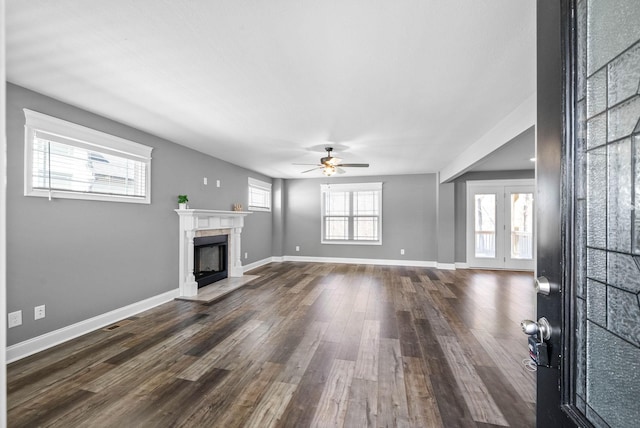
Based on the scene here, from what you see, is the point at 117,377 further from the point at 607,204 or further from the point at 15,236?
the point at 607,204

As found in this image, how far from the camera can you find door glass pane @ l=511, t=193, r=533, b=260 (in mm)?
6469

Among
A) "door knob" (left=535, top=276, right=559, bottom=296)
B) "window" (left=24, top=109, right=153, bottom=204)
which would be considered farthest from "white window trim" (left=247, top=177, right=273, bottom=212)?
"door knob" (left=535, top=276, right=559, bottom=296)

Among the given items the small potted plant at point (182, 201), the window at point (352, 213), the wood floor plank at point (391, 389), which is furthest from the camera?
the window at point (352, 213)

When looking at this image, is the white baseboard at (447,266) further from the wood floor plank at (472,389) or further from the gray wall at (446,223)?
the wood floor plank at (472,389)

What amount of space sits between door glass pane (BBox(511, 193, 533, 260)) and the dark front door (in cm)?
706

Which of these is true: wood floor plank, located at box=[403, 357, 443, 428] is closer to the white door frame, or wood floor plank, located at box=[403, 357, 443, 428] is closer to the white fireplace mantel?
the white fireplace mantel

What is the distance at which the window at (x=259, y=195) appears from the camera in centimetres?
681

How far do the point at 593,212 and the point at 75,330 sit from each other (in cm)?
404

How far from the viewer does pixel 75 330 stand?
9.54 ft

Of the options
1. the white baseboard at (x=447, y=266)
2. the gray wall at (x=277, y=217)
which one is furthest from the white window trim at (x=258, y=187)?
the white baseboard at (x=447, y=266)

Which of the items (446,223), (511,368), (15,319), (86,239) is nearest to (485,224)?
(446,223)

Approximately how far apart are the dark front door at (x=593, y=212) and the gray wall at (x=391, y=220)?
266 inches

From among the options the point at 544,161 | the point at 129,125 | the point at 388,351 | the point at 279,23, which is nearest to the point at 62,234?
the point at 129,125

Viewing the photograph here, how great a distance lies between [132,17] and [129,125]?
2.25 meters
